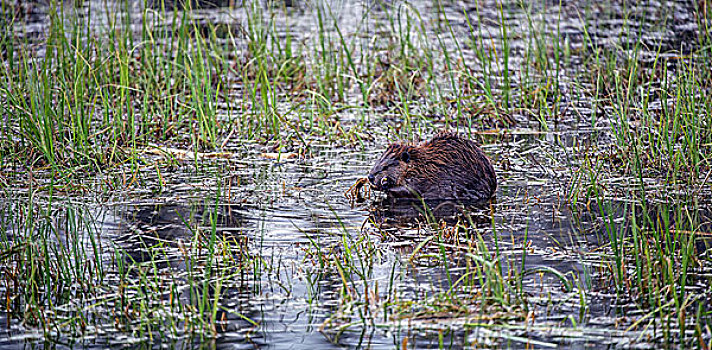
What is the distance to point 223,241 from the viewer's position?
511 centimetres

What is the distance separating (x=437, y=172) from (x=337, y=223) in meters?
1.10

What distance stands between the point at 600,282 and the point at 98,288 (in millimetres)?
2503

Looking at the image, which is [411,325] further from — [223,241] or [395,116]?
[395,116]

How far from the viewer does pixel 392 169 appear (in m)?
6.63

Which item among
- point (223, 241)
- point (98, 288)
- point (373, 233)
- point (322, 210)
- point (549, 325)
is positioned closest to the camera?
point (549, 325)

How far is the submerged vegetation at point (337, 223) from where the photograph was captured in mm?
4293

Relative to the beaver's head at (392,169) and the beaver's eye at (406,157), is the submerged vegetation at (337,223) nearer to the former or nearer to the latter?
the beaver's head at (392,169)

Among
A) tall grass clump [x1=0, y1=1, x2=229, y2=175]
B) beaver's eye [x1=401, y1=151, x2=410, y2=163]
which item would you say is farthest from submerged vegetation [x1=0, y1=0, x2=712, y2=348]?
beaver's eye [x1=401, y1=151, x2=410, y2=163]

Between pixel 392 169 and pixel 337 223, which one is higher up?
pixel 392 169

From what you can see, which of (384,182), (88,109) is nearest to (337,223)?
(384,182)

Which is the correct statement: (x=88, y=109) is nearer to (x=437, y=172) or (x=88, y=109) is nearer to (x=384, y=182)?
(x=384, y=182)

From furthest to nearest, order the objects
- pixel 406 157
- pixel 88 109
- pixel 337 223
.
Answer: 1. pixel 88 109
2. pixel 406 157
3. pixel 337 223

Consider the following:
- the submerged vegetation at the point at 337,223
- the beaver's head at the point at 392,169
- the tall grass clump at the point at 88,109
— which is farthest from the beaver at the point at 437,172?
the tall grass clump at the point at 88,109

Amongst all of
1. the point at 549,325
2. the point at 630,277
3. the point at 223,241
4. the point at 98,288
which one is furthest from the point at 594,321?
the point at 98,288
